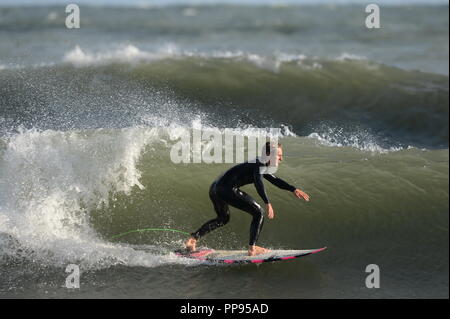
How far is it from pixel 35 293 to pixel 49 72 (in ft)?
26.4

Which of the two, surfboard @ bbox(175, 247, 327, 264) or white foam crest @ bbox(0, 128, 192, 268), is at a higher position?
white foam crest @ bbox(0, 128, 192, 268)

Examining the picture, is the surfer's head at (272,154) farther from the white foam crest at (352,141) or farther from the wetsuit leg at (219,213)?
the white foam crest at (352,141)

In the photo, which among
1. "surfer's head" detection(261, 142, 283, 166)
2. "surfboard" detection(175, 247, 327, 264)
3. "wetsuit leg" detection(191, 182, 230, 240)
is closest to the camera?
"surfer's head" detection(261, 142, 283, 166)

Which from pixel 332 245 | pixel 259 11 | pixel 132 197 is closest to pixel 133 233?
pixel 132 197

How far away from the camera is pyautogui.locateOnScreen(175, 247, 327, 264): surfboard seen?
6453 mm

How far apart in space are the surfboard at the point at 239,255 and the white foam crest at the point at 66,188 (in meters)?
0.34

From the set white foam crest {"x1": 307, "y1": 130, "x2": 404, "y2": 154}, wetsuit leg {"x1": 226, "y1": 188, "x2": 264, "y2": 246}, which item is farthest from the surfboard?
white foam crest {"x1": 307, "y1": 130, "x2": 404, "y2": 154}

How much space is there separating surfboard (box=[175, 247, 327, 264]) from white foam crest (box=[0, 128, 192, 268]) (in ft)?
1.10

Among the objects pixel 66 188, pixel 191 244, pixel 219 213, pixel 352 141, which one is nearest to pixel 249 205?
pixel 219 213

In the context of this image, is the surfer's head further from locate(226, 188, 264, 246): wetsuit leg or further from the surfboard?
the surfboard

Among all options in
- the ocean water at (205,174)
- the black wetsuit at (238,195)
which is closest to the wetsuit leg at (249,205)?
the black wetsuit at (238,195)

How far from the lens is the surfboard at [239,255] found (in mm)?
6453

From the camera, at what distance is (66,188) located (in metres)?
7.61

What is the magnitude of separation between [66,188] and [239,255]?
8.75 ft
